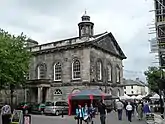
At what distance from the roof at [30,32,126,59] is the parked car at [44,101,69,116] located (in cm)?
906

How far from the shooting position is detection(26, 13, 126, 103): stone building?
3875cm

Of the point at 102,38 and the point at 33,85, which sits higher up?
the point at 102,38

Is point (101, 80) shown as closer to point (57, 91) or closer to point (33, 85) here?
point (57, 91)

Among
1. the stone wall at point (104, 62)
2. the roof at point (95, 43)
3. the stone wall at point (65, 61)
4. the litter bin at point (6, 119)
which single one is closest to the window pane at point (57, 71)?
the stone wall at point (65, 61)

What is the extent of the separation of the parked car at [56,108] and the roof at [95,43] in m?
9.06

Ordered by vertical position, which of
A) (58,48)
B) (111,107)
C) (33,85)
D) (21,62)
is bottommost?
(111,107)

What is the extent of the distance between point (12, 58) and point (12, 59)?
12cm

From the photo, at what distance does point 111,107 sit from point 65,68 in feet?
27.6

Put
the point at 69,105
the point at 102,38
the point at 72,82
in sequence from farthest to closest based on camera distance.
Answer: the point at 102,38 < the point at 72,82 < the point at 69,105

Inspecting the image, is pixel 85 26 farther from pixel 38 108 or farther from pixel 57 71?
pixel 38 108

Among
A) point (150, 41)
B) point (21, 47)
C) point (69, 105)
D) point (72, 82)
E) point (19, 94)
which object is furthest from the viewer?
point (19, 94)

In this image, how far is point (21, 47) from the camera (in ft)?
118

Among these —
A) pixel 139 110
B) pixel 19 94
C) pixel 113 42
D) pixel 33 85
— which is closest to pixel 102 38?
pixel 113 42

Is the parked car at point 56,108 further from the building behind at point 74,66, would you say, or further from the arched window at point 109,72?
the arched window at point 109,72
